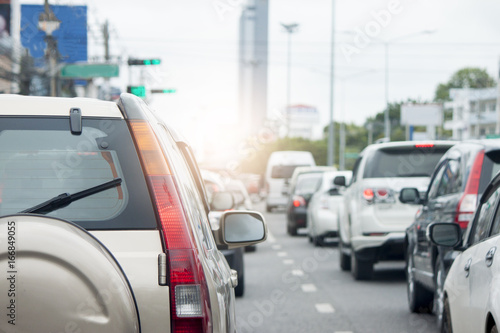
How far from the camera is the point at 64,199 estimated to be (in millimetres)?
3352

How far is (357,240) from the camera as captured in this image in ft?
41.6

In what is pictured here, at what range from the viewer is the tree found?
142 metres

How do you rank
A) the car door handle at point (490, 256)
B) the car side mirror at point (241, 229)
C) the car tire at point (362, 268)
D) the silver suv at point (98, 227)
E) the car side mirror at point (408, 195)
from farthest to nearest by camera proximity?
the car tire at point (362, 268) < the car side mirror at point (408, 195) < the car side mirror at point (241, 229) < the car door handle at point (490, 256) < the silver suv at point (98, 227)

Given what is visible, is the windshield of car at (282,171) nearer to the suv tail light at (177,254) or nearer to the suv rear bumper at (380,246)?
the suv rear bumper at (380,246)

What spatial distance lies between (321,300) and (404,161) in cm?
248

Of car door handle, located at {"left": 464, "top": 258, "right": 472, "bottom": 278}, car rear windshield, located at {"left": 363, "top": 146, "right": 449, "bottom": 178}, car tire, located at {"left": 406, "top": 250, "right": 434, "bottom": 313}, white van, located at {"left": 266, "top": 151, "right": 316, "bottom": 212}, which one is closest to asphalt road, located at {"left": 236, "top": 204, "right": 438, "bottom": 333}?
car tire, located at {"left": 406, "top": 250, "right": 434, "bottom": 313}

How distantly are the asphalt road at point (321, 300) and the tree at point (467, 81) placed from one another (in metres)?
129

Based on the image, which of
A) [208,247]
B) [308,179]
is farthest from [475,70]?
[208,247]

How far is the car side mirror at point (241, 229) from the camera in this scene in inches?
186

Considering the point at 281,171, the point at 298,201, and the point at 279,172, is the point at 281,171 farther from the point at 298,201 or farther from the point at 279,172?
the point at 298,201

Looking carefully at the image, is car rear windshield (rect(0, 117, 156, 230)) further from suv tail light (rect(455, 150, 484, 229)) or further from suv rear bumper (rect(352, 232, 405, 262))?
suv rear bumper (rect(352, 232, 405, 262))

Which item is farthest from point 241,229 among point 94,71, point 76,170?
point 94,71

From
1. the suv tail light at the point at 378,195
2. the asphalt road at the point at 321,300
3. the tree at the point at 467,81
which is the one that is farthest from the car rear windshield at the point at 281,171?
the tree at the point at 467,81

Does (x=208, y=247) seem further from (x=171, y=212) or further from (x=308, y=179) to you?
(x=308, y=179)
